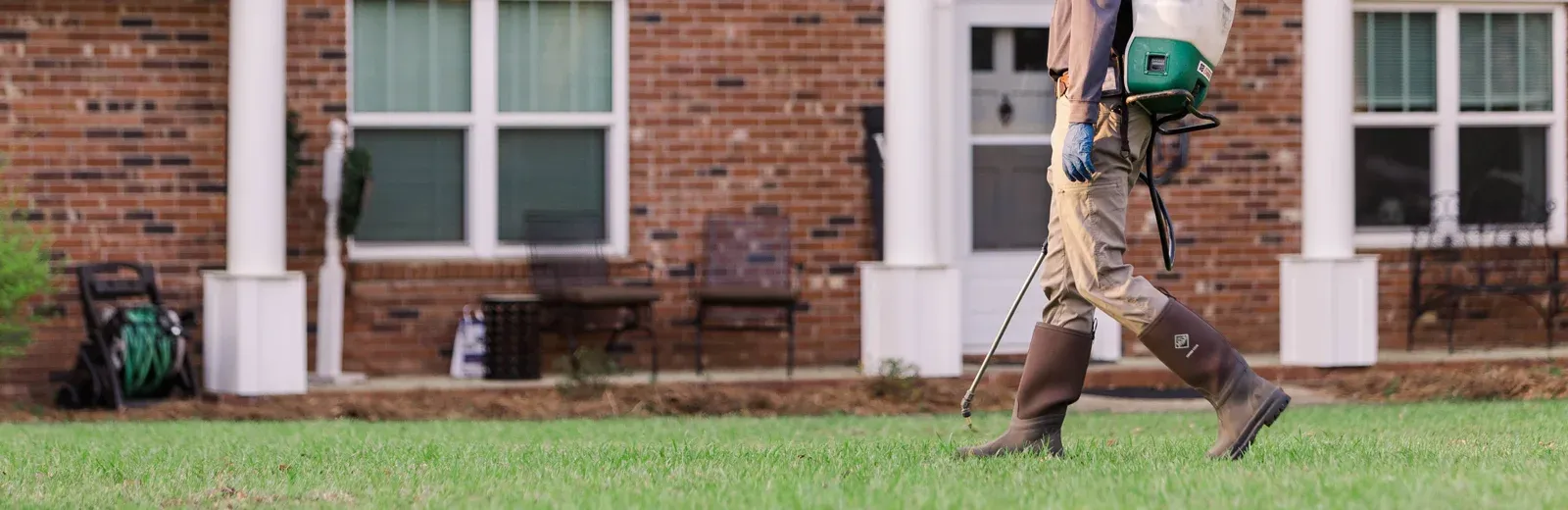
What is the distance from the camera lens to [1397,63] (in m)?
12.1

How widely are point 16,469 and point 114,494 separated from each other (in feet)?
3.11

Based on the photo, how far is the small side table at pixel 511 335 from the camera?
33.9 ft

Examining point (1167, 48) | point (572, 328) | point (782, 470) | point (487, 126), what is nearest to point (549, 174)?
point (487, 126)

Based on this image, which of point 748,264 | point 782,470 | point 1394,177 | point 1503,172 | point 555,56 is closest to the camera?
point 782,470

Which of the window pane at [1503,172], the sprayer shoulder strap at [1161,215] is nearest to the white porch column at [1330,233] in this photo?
the window pane at [1503,172]

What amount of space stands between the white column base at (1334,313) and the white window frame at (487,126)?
3816 millimetres

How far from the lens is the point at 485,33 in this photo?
1084 centimetres

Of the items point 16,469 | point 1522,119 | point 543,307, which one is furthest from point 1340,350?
point 16,469

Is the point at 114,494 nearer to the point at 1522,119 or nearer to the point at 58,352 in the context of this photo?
the point at 58,352

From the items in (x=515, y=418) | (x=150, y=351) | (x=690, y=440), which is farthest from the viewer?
(x=150, y=351)

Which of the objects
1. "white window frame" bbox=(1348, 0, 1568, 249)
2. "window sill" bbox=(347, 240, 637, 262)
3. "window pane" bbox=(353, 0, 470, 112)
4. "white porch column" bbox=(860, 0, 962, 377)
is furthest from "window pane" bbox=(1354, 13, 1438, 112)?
"window pane" bbox=(353, 0, 470, 112)

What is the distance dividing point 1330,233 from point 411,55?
5.24 m

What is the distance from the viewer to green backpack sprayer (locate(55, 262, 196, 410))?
31.4ft

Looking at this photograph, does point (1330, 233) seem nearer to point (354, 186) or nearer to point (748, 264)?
point (748, 264)
